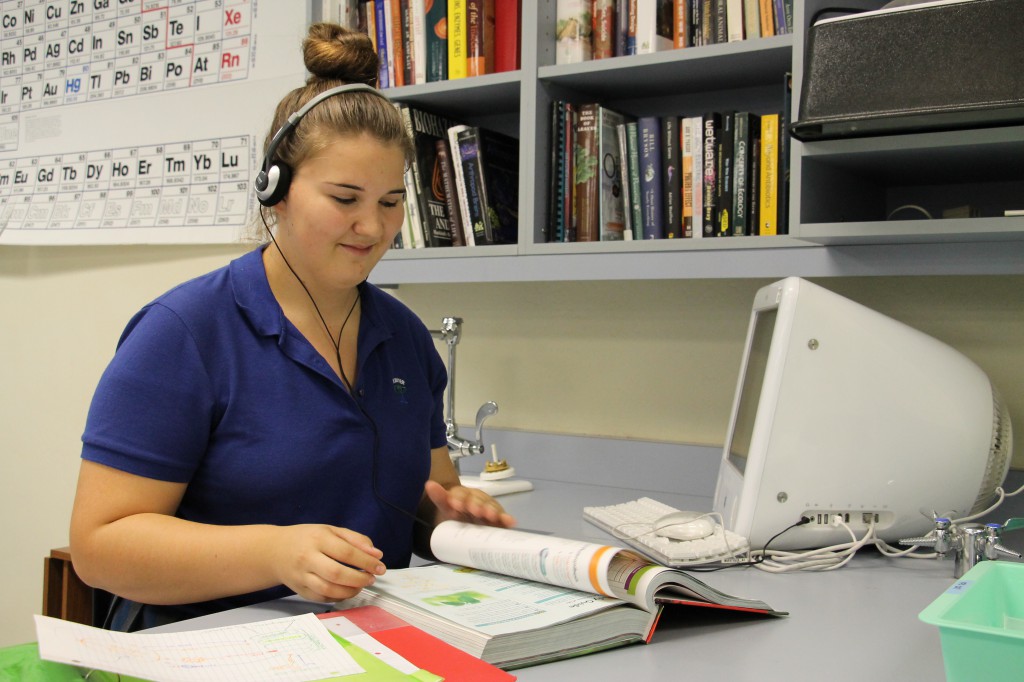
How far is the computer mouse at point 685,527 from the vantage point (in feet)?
3.99

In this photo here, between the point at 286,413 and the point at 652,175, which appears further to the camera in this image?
the point at 652,175

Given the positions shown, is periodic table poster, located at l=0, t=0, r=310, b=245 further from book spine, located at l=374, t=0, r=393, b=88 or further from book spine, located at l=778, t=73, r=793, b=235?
book spine, located at l=778, t=73, r=793, b=235

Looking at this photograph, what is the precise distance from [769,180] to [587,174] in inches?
13.1

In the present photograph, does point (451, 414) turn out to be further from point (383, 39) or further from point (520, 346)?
point (383, 39)

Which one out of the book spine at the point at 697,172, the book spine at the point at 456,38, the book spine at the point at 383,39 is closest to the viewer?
the book spine at the point at 697,172

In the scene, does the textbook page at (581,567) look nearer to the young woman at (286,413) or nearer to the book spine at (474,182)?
the young woman at (286,413)

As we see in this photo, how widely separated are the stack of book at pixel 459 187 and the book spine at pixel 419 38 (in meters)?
0.07

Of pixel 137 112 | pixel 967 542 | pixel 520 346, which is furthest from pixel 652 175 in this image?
pixel 137 112

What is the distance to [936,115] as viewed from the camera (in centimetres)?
115

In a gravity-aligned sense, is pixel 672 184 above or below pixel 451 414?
above

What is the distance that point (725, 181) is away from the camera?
155 centimetres

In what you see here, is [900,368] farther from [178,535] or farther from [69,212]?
[69,212]

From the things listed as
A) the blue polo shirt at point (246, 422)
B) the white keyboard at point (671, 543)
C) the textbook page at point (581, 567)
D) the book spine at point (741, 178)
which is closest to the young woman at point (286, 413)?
the blue polo shirt at point (246, 422)

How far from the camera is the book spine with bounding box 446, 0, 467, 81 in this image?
5.83ft
